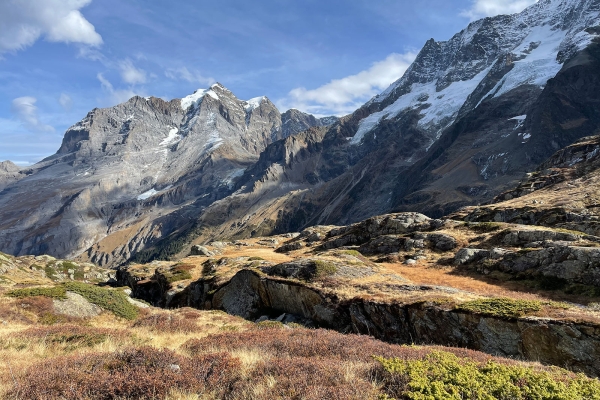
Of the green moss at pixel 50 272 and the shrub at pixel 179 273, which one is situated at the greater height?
the shrub at pixel 179 273

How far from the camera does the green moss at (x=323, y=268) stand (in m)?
26.3

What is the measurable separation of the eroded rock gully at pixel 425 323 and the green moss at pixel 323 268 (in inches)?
83.2

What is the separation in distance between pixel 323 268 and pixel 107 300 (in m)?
16.3

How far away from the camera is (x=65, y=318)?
18906 millimetres

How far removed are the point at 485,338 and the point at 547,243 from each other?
18431 millimetres

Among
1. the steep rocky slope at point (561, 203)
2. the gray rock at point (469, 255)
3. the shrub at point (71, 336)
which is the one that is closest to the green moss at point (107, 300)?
the shrub at point (71, 336)

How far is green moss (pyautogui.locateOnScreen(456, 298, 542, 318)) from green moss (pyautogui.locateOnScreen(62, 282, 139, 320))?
2094 cm

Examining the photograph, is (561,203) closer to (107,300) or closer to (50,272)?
(107,300)

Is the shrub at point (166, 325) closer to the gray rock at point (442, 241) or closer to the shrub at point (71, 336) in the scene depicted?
the shrub at point (71, 336)

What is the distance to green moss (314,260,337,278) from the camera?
26292 millimetres

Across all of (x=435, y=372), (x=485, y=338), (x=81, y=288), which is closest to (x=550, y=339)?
(x=485, y=338)

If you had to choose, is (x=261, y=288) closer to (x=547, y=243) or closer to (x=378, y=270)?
(x=378, y=270)

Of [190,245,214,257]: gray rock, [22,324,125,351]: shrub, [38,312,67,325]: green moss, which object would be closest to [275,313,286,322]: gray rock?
[22,324,125,351]: shrub

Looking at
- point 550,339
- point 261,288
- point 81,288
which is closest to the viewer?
point 550,339
